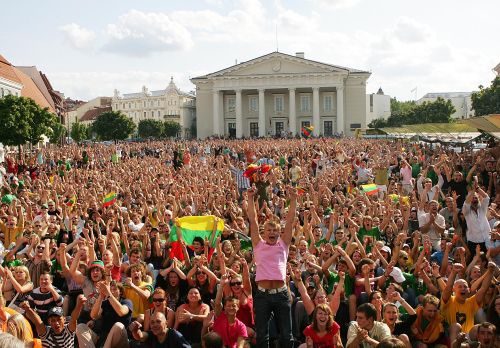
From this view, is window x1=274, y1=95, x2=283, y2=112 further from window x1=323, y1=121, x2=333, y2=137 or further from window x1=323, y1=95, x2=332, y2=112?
window x1=323, y1=121, x2=333, y2=137

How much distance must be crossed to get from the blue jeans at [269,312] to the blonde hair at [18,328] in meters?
2.11

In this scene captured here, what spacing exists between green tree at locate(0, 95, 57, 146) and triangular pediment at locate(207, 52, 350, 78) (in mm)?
42541

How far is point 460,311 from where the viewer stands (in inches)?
265

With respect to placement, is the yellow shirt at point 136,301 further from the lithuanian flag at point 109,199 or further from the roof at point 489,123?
the roof at point 489,123

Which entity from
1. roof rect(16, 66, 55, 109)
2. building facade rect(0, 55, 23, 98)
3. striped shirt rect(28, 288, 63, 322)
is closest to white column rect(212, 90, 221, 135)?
roof rect(16, 66, 55, 109)

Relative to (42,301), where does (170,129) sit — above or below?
above

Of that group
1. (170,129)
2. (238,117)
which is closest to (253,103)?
(238,117)

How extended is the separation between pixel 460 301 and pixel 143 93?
127m

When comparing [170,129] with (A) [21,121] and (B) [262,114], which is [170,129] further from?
(A) [21,121]

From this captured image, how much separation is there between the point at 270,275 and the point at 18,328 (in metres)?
2.25

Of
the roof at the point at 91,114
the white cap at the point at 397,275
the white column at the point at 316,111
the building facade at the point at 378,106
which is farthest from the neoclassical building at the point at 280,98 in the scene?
the white cap at the point at 397,275

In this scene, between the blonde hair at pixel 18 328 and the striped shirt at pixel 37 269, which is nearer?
the blonde hair at pixel 18 328

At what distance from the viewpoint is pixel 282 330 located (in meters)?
6.23

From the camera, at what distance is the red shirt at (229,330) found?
633 cm
